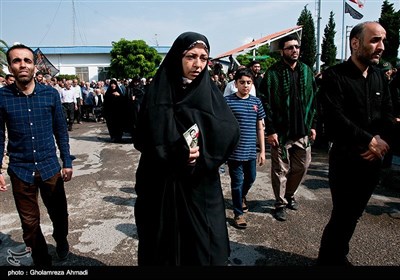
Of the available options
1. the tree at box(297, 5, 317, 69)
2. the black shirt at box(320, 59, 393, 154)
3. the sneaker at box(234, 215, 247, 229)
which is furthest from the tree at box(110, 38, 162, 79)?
the black shirt at box(320, 59, 393, 154)

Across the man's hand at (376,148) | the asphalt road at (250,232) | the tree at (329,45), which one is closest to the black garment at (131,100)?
the asphalt road at (250,232)

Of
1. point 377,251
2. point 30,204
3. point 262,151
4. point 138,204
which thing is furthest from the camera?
point 262,151

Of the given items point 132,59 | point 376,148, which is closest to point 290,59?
point 376,148

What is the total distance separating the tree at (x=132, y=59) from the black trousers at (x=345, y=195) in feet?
139

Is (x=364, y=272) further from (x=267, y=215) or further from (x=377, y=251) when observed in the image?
(x=267, y=215)

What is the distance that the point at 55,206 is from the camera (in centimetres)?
302

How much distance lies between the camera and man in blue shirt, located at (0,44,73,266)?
2.70m

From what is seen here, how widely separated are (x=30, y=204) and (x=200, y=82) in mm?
1876

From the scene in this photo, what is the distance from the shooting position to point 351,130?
250 centimetres

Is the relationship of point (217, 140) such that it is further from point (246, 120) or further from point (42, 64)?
point (42, 64)

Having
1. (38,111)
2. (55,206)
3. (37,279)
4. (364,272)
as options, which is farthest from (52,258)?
(364,272)

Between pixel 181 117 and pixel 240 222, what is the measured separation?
6.90ft

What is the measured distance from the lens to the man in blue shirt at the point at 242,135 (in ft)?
12.2

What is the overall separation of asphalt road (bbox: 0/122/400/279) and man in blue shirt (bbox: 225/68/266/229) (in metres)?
0.35
